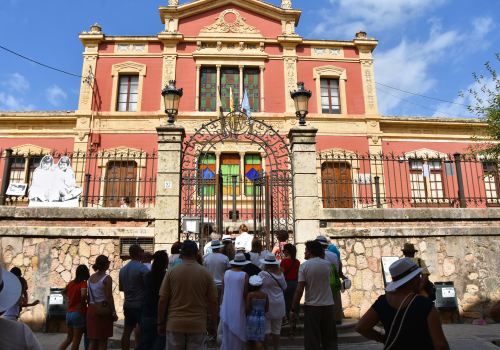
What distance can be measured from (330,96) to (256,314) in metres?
17.0

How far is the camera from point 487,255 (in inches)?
316

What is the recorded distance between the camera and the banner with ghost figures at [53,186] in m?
8.17

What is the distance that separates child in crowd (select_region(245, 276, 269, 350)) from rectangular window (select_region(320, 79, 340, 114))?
16308 mm

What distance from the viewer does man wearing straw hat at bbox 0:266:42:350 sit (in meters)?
1.89

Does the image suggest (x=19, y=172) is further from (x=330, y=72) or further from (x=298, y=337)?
(x=330, y=72)

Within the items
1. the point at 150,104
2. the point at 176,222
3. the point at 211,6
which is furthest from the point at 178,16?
the point at 176,222

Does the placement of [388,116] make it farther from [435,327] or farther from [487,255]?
[435,327]

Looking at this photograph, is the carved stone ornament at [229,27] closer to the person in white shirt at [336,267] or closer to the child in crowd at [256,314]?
the person in white shirt at [336,267]

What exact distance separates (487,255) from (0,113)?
21175 mm

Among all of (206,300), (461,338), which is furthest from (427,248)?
(206,300)

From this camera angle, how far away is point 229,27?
1992 centimetres

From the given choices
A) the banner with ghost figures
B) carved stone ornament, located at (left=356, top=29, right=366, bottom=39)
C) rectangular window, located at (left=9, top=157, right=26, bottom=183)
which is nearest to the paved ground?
the banner with ghost figures

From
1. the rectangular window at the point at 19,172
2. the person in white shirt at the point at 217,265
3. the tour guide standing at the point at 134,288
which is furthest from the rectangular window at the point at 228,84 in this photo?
the tour guide standing at the point at 134,288

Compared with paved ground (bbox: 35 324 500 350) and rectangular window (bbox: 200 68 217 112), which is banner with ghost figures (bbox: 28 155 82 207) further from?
rectangular window (bbox: 200 68 217 112)
